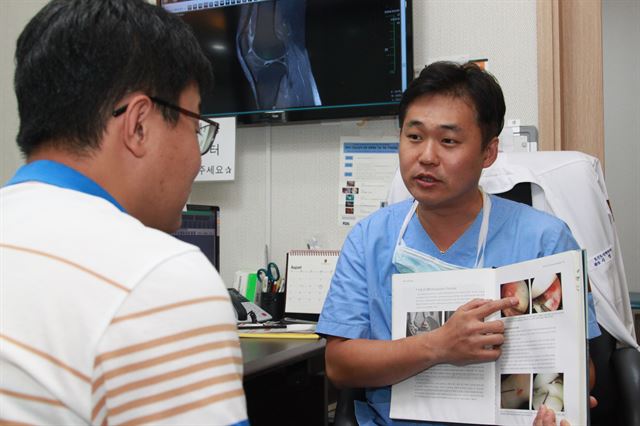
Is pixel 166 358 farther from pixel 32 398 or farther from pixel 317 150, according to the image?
pixel 317 150

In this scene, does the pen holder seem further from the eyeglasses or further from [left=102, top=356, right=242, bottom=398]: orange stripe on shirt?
[left=102, top=356, right=242, bottom=398]: orange stripe on shirt

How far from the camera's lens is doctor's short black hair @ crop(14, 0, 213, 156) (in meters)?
0.74

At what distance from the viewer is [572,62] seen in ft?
6.93

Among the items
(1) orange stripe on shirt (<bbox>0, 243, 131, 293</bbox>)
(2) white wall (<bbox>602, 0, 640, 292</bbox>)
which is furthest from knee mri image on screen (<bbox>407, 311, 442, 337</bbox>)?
(2) white wall (<bbox>602, 0, 640, 292</bbox>)

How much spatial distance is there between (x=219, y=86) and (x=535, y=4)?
115cm

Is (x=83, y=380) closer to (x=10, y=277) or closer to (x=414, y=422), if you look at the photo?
(x=10, y=277)

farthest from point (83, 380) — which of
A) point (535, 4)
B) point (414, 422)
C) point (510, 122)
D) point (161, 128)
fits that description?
point (535, 4)

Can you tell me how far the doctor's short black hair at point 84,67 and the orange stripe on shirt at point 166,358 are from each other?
29 cm

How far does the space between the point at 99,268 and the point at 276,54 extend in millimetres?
1878

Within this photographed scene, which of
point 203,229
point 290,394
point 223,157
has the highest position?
point 223,157

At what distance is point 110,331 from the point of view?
0.56 m

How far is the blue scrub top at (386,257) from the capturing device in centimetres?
136

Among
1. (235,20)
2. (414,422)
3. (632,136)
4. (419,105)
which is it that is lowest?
(414,422)

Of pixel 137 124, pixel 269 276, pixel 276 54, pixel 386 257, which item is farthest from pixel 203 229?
pixel 137 124
